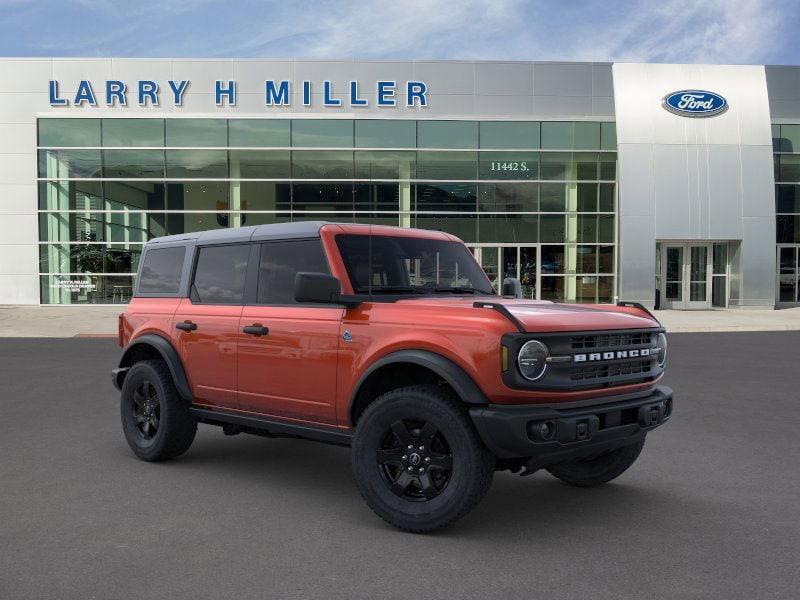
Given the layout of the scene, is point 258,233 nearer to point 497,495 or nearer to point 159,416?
point 159,416

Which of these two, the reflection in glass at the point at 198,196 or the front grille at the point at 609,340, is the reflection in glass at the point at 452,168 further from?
the front grille at the point at 609,340

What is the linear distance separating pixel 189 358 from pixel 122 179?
24774 millimetres

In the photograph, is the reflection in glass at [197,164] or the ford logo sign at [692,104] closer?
the ford logo sign at [692,104]

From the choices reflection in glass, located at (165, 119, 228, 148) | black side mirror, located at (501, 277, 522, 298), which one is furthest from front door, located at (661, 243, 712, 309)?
black side mirror, located at (501, 277, 522, 298)

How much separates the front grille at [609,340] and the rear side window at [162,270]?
355 cm

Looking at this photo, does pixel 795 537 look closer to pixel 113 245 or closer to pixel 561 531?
pixel 561 531

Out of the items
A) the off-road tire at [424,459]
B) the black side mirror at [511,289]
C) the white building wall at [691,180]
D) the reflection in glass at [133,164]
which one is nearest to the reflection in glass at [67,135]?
the reflection in glass at [133,164]

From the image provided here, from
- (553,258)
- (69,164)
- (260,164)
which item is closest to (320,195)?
(260,164)

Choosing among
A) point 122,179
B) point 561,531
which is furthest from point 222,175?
point 561,531

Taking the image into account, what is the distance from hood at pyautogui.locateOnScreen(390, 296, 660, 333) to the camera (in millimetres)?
4316

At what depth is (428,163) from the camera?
28.8 metres

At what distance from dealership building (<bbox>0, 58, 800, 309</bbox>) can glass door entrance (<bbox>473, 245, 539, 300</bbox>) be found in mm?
70

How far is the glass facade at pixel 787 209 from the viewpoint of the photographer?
95.7ft

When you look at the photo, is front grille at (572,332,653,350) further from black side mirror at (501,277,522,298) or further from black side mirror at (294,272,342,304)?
black side mirror at (294,272,342,304)
